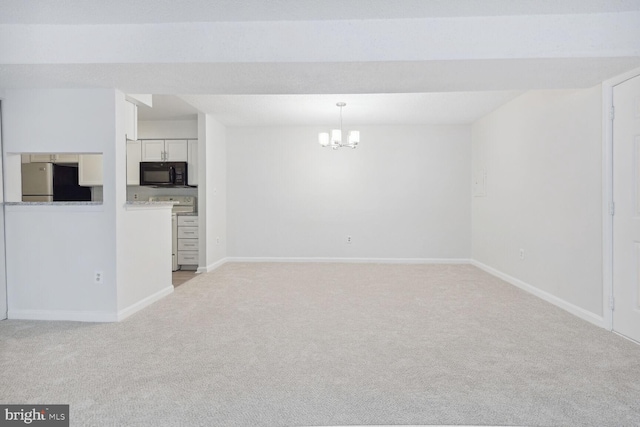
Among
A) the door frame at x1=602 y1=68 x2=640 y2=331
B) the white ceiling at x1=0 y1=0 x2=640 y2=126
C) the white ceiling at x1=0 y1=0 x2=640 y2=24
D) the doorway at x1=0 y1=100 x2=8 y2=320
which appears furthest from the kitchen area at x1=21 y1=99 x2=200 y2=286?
the door frame at x1=602 y1=68 x2=640 y2=331

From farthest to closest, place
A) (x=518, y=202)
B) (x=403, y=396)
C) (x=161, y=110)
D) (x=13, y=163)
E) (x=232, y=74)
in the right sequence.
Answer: (x=161, y=110)
(x=518, y=202)
(x=13, y=163)
(x=232, y=74)
(x=403, y=396)

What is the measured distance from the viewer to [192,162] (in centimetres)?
645

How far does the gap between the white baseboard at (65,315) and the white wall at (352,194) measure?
3.49 m

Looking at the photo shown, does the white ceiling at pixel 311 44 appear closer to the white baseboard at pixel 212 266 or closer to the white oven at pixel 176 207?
the white oven at pixel 176 207

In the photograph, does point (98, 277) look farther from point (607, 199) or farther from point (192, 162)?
point (607, 199)

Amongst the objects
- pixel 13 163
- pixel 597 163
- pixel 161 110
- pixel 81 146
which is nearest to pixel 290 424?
pixel 81 146

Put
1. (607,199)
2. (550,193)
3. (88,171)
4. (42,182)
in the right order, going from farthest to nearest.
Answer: (88,171) → (42,182) → (550,193) → (607,199)

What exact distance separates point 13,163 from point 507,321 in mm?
4719

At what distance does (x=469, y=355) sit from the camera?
106 inches

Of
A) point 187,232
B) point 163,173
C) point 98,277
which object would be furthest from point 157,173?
point 98,277

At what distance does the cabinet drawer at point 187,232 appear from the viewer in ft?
20.3

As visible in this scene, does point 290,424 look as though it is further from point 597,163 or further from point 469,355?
point 597,163

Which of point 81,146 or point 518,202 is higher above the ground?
point 81,146

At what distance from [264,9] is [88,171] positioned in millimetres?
5146
